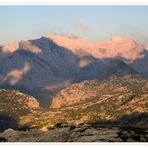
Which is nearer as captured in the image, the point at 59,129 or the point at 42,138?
the point at 42,138

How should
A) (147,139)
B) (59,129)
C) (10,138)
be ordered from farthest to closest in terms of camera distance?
(59,129) → (10,138) → (147,139)

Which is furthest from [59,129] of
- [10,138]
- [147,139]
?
[147,139]
